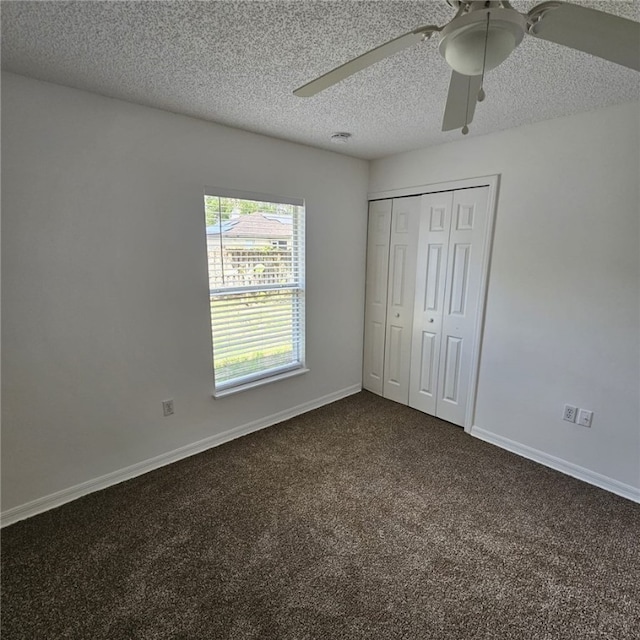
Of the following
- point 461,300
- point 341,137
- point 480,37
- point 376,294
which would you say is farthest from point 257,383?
point 480,37

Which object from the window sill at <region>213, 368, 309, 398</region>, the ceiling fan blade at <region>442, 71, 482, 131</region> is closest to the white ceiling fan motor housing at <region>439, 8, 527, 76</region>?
the ceiling fan blade at <region>442, 71, 482, 131</region>

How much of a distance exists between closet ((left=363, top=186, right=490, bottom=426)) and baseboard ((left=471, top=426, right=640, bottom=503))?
0.90ft

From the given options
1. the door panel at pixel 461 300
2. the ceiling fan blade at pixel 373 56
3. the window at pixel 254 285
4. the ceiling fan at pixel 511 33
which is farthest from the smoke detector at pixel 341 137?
the ceiling fan at pixel 511 33

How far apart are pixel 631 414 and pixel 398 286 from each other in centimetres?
191

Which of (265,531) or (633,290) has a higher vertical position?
(633,290)

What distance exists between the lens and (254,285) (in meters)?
2.81

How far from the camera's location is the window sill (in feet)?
8.97

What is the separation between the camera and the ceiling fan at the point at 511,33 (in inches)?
35.8

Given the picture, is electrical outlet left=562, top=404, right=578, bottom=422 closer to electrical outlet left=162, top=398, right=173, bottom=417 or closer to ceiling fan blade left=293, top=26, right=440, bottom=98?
ceiling fan blade left=293, top=26, right=440, bottom=98

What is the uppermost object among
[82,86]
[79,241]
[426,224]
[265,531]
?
[82,86]

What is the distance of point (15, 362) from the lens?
6.17 feet

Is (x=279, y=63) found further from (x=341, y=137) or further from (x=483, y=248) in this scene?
(x=483, y=248)

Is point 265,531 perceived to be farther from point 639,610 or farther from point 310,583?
point 639,610

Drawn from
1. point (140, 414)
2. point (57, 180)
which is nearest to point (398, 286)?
point (140, 414)
